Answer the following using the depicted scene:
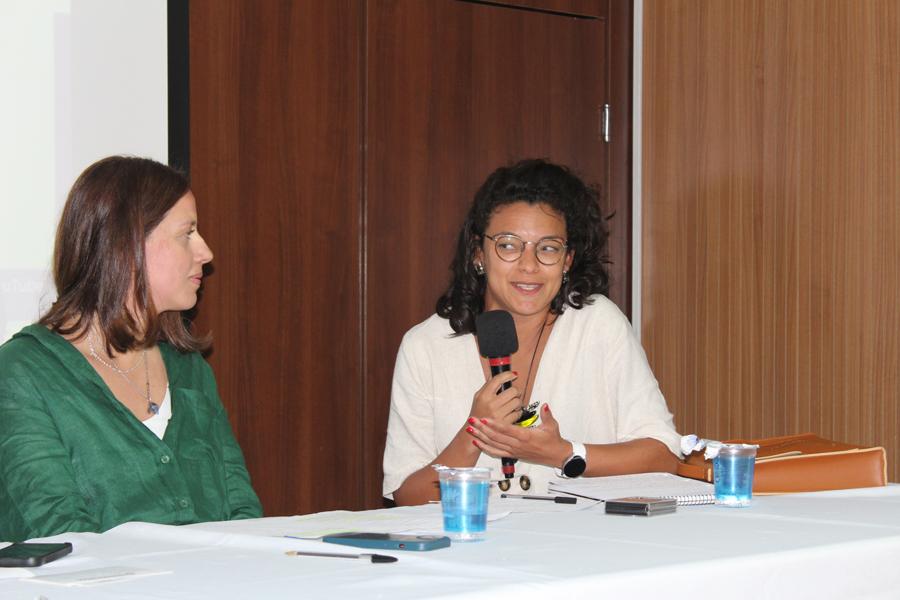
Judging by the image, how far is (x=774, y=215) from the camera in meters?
3.42

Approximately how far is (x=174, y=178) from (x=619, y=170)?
1994mm

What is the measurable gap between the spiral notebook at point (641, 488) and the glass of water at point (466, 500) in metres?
0.41

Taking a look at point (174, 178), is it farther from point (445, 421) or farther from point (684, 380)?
point (684, 380)

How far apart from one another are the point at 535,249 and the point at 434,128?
0.98 meters

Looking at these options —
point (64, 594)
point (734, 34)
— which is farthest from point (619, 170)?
point (64, 594)

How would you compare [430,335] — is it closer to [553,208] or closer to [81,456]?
[553,208]

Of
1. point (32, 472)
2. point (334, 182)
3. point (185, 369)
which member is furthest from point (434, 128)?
point (32, 472)

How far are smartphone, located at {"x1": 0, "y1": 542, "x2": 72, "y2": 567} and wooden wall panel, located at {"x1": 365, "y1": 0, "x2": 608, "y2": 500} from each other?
2.05m

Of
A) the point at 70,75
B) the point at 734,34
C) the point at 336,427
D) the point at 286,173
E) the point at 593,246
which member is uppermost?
the point at 734,34

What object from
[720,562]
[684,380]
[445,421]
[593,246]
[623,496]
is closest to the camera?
[720,562]

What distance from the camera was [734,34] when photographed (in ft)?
11.7

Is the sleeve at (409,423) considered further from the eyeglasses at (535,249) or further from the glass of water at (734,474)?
the glass of water at (734,474)

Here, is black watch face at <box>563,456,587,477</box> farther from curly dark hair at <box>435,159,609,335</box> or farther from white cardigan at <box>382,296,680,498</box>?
curly dark hair at <box>435,159,609,335</box>

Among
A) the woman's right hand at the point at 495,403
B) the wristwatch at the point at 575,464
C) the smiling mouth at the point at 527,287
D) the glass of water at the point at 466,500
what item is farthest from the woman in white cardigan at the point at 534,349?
the glass of water at the point at 466,500
